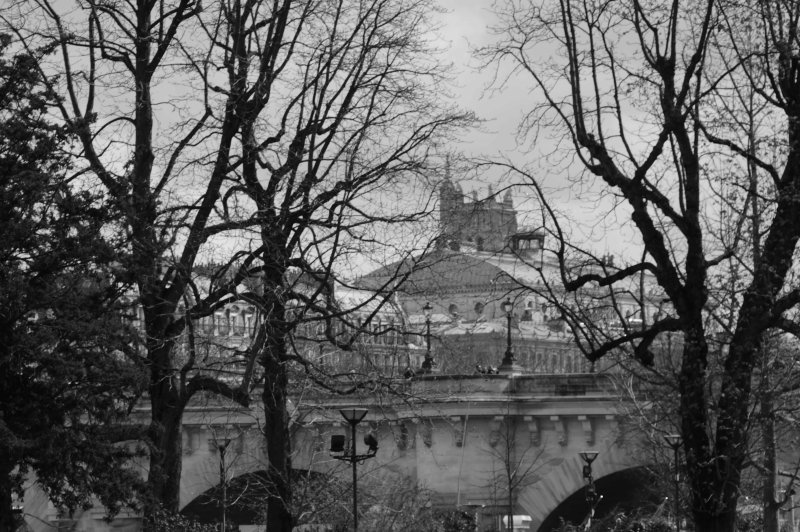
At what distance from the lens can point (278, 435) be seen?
75.2 feet

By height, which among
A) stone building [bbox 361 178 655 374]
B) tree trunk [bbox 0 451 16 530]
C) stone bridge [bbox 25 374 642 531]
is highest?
stone building [bbox 361 178 655 374]

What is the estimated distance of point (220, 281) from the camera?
2305 centimetres

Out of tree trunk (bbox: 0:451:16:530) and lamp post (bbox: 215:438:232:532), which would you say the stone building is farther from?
tree trunk (bbox: 0:451:16:530)

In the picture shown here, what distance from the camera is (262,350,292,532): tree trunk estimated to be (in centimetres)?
2211

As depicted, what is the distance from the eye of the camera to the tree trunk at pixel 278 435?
72.5ft

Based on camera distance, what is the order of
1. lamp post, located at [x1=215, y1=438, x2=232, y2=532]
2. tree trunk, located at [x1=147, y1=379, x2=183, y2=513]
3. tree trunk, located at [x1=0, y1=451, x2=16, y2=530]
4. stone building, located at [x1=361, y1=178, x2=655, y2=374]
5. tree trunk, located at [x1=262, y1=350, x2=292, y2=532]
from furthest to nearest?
lamp post, located at [x1=215, y1=438, x2=232, y2=532], tree trunk, located at [x1=262, y1=350, x2=292, y2=532], tree trunk, located at [x1=147, y1=379, x2=183, y2=513], tree trunk, located at [x1=0, y1=451, x2=16, y2=530], stone building, located at [x1=361, y1=178, x2=655, y2=374]

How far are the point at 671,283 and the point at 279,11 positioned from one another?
980cm

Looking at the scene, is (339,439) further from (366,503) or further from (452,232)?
(366,503)

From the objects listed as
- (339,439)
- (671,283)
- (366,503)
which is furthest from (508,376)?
(671,283)

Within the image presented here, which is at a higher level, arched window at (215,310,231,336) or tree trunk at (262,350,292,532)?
arched window at (215,310,231,336)

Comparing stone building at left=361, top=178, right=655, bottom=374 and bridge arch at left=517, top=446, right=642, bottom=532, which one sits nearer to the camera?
stone building at left=361, top=178, right=655, bottom=374

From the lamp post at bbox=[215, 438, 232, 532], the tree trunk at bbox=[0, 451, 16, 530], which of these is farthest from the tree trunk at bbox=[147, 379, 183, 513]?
the lamp post at bbox=[215, 438, 232, 532]

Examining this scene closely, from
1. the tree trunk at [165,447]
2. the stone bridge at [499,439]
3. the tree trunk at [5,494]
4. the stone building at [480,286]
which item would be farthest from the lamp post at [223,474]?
the tree trunk at [5,494]

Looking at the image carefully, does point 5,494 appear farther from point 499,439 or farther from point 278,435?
point 499,439
